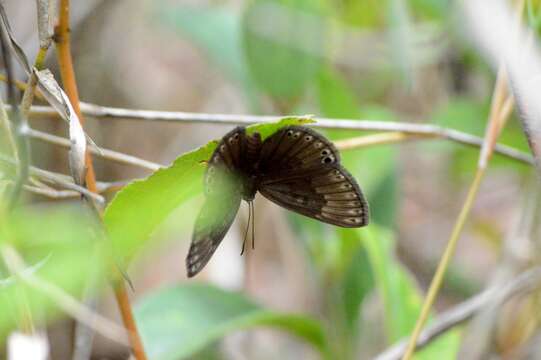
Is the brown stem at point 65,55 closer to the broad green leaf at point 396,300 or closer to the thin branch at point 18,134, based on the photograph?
the thin branch at point 18,134

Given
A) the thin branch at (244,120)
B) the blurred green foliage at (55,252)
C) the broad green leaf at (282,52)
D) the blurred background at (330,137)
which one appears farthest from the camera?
the broad green leaf at (282,52)

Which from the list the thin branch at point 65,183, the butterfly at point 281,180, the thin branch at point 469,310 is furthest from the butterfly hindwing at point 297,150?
the thin branch at point 469,310

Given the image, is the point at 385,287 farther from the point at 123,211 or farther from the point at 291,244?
the point at 291,244

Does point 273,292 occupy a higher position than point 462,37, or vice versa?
point 462,37

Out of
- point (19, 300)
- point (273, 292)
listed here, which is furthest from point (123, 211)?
point (273, 292)

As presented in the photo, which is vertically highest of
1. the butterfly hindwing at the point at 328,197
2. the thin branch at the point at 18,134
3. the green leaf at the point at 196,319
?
the thin branch at the point at 18,134

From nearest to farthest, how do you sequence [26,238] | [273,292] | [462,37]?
[26,238]
[462,37]
[273,292]

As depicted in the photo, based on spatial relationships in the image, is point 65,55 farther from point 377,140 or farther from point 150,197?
point 377,140
